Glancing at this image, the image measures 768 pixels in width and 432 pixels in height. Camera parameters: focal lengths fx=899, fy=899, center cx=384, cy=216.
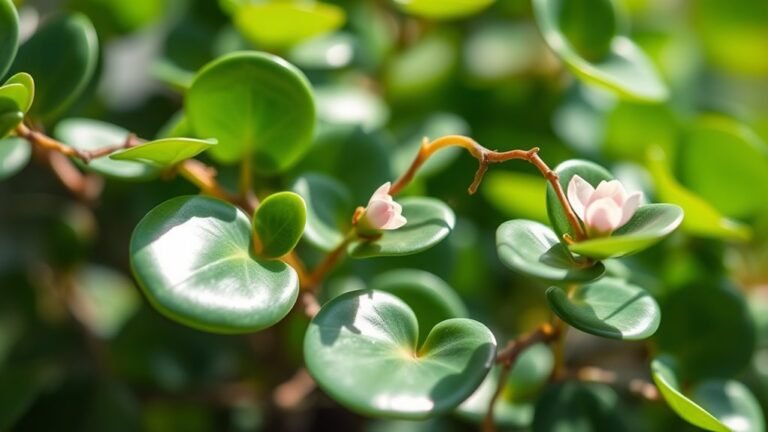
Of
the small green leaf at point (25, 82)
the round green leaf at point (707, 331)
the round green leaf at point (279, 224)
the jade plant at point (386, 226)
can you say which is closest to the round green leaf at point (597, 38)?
the jade plant at point (386, 226)

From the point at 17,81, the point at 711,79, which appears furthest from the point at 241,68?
the point at 711,79

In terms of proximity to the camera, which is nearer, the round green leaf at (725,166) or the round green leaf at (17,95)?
the round green leaf at (17,95)

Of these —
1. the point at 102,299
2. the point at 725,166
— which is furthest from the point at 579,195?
the point at 102,299

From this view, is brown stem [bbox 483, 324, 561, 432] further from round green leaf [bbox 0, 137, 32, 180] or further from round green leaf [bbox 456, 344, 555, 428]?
round green leaf [bbox 0, 137, 32, 180]

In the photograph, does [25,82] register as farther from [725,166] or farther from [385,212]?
[725,166]

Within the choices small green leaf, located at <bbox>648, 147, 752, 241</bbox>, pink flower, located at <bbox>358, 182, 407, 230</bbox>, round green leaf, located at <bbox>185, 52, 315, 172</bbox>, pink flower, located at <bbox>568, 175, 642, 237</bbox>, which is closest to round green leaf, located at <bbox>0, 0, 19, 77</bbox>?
round green leaf, located at <bbox>185, 52, 315, 172</bbox>

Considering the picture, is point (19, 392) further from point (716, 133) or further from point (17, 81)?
point (716, 133)

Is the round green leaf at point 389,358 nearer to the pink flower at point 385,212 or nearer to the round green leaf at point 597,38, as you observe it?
the pink flower at point 385,212
